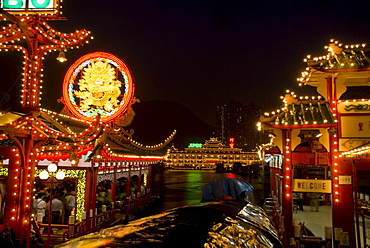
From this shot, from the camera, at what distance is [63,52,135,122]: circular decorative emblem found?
44.9ft

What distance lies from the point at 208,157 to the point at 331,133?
8521 centimetres

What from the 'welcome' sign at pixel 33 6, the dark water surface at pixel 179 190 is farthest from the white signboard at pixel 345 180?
the dark water surface at pixel 179 190

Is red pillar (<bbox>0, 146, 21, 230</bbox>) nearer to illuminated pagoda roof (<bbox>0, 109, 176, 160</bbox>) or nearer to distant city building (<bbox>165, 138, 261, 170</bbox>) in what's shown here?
illuminated pagoda roof (<bbox>0, 109, 176, 160</bbox>)

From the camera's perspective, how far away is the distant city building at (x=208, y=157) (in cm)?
9225

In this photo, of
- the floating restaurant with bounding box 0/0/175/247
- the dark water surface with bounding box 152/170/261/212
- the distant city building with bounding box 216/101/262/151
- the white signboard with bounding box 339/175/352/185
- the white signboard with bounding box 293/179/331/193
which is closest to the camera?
the floating restaurant with bounding box 0/0/175/247

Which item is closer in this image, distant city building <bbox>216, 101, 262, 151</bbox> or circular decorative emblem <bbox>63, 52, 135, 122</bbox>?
circular decorative emblem <bbox>63, 52, 135, 122</bbox>

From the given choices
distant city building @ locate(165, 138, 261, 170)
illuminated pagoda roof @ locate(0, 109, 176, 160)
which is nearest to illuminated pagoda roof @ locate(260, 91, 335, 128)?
illuminated pagoda roof @ locate(0, 109, 176, 160)

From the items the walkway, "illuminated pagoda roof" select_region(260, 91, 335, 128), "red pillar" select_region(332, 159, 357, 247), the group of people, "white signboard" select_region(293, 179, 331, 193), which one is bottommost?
the walkway

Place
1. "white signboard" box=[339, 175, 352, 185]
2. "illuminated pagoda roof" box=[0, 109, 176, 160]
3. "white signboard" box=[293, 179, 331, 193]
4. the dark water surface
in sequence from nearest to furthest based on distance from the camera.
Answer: "illuminated pagoda roof" box=[0, 109, 176, 160]
"white signboard" box=[293, 179, 331, 193]
"white signboard" box=[339, 175, 352, 185]
the dark water surface

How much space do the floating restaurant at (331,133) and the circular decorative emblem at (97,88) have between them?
284 inches

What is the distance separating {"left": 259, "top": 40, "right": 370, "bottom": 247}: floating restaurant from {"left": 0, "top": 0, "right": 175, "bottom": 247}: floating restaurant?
6.68m

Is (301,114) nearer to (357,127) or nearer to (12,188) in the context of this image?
(357,127)

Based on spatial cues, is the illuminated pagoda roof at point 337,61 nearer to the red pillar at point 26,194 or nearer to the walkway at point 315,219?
A: the walkway at point 315,219

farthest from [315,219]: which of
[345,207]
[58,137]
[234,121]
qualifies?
[234,121]
